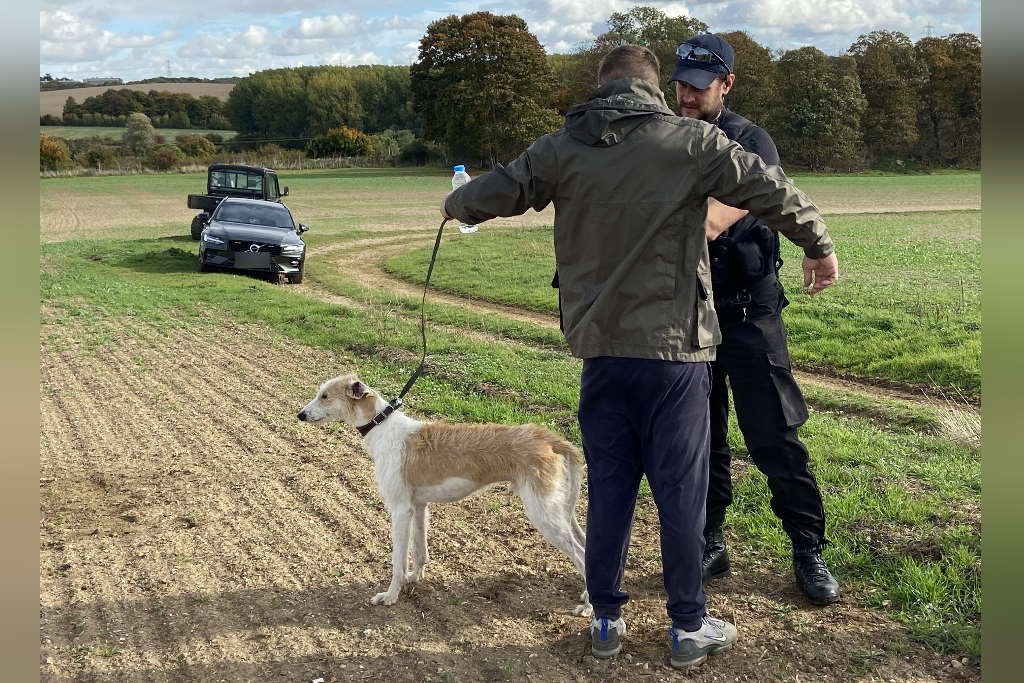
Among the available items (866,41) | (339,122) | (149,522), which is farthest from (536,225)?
(339,122)

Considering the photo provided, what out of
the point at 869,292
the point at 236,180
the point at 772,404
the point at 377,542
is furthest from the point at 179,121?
the point at 772,404

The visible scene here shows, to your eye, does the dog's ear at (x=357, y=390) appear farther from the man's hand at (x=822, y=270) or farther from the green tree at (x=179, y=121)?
the green tree at (x=179, y=121)

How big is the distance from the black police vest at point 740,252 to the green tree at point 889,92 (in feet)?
259

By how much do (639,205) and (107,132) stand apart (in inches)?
3789

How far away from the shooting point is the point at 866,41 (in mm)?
80312

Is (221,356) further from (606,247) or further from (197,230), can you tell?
(197,230)

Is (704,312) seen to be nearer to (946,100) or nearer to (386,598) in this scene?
(386,598)

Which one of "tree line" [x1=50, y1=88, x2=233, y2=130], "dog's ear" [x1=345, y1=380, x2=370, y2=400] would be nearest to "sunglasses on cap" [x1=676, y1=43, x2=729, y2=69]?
"dog's ear" [x1=345, y1=380, x2=370, y2=400]

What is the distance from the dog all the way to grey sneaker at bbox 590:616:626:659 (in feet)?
1.48

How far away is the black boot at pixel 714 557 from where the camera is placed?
16.2ft

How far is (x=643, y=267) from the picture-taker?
374 cm

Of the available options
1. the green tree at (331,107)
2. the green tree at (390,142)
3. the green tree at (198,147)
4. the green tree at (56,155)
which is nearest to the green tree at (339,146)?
the green tree at (390,142)

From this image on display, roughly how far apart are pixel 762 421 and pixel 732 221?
44.5 inches

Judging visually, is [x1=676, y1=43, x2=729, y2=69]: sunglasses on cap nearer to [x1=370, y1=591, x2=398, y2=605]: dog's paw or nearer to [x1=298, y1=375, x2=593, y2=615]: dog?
[x1=298, y1=375, x2=593, y2=615]: dog
